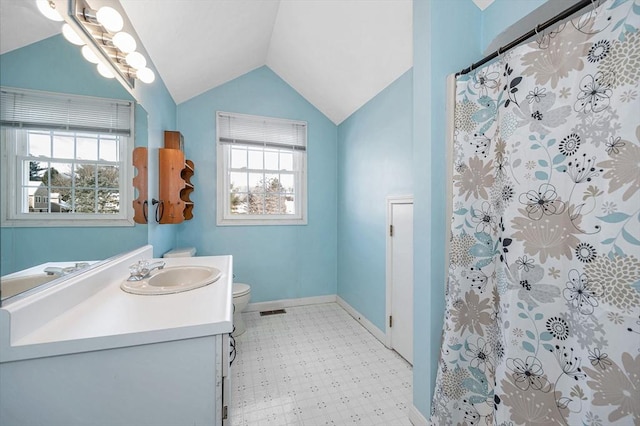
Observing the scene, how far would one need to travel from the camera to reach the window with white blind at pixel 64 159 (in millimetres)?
785

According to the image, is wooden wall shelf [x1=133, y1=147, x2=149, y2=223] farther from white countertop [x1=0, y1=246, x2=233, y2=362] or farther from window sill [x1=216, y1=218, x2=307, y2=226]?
window sill [x1=216, y1=218, x2=307, y2=226]

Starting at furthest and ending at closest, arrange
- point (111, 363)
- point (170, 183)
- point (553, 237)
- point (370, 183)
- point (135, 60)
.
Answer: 1. point (370, 183)
2. point (170, 183)
3. point (135, 60)
4. point (553, 237)
5. point (111, 363)

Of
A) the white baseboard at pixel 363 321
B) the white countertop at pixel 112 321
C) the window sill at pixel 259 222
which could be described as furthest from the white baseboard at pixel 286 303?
the white countertop at pixel 112 321

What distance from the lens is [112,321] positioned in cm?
87

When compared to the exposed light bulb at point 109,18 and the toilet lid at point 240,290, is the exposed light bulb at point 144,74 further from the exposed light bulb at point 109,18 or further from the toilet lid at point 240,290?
the toilet lid at point 240,290

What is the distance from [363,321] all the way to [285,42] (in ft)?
9.83

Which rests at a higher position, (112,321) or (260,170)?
(260,170)

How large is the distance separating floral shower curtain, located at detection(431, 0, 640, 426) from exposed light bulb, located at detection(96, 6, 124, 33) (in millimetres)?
1783

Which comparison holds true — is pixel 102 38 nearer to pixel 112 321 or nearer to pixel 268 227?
pixel 112 321

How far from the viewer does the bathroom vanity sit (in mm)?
719

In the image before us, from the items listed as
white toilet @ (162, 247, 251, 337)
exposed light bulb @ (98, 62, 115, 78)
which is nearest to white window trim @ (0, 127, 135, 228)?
exposed light bulb @ (98, 62, 115, 78)

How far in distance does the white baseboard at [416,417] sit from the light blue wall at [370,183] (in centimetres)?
92

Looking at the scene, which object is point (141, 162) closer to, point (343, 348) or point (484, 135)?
point (484, 135)

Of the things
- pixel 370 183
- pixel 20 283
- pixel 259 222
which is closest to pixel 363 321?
pixel 370 183
